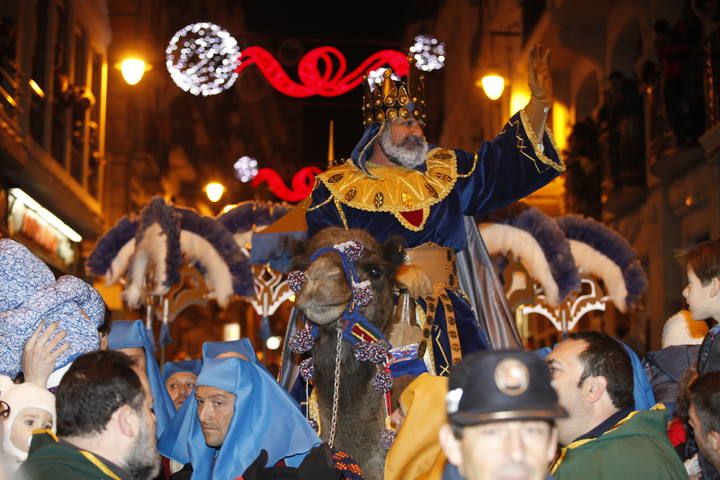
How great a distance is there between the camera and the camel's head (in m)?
6.03

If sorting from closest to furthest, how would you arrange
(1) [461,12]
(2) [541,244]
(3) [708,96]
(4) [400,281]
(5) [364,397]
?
(5) [364,397]
(4) [400,281]
(2) [541,244]
(3) [708,96]
(1) [461,12]

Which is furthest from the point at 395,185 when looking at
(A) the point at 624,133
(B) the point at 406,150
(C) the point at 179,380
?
(A) the point at 624,133

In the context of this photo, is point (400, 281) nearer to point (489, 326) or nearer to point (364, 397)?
point (364, 397)

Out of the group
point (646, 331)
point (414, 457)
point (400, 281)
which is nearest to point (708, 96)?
point (646, 331)

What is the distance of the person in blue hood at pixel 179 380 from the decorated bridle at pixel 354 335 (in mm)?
1995

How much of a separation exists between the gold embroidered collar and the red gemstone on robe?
2 cm

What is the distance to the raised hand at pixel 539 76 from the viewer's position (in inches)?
303

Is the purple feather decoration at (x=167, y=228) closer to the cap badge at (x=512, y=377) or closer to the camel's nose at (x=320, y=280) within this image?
the camel's nose at (x=320, y=280)

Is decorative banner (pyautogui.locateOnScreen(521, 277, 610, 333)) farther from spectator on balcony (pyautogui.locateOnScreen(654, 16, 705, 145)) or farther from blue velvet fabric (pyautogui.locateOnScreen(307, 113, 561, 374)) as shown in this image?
spectator on balcony (pyautogui.locateOnScreen(654, 16, 705, 145))

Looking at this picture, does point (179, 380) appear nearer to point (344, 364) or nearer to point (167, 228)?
point (344, 364)

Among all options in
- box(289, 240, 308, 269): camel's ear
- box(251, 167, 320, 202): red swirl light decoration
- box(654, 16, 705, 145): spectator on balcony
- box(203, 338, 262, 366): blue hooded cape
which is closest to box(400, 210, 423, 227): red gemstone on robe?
Result: box(289, 240, 308, 269): camel's ear

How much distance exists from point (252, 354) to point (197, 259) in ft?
19.4

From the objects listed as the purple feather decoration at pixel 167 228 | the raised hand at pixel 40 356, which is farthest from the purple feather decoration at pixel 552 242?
the raised hand at pixel 40 356

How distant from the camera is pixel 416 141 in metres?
7.62
